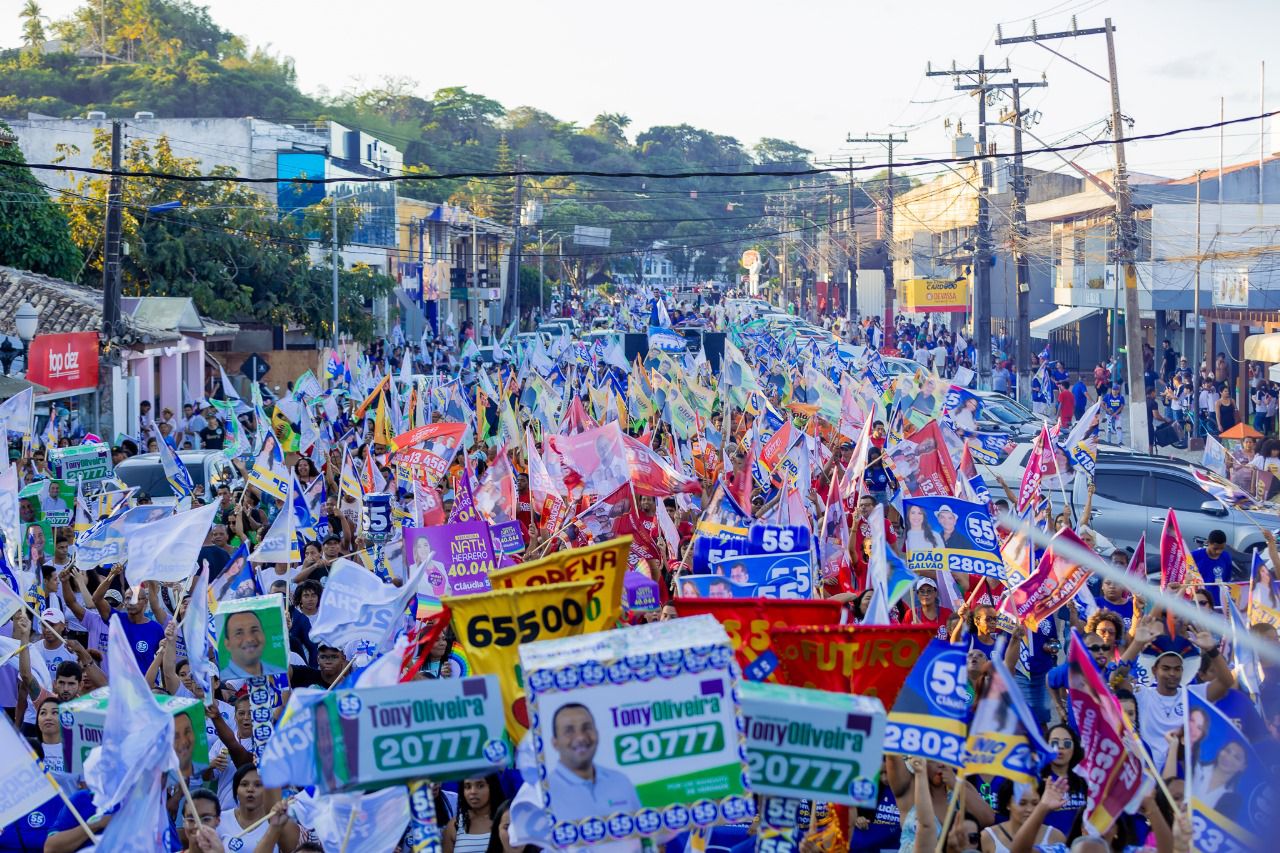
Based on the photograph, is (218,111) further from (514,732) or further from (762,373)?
(514,732)

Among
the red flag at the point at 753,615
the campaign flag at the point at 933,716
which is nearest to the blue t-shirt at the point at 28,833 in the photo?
the red flag at the point at 753,615

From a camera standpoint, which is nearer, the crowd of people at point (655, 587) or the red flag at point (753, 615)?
the crowd of people at point (655, 587)

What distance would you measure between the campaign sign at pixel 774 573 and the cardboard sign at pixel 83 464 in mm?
7475

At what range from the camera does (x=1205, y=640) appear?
8227 mm

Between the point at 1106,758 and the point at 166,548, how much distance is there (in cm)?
662

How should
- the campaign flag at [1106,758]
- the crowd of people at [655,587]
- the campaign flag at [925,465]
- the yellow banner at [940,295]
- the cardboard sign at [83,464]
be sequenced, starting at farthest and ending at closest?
1. the yellow banner at [940,295]
2. the cardboard sign at [83,464]
3. the campaign flag at [925,465]
4. the crowd of people at [655,587]
5. the campaign flag at [1106,758]

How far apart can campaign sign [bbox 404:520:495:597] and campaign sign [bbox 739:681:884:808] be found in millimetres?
5232

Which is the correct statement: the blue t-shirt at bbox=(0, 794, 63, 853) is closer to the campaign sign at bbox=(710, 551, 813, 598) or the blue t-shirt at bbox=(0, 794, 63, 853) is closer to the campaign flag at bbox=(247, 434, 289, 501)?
the campaign sign at bbox=(710, 551, 813, 598)

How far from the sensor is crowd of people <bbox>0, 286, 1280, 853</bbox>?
6551mm

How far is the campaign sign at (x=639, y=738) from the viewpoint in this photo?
5250 mm

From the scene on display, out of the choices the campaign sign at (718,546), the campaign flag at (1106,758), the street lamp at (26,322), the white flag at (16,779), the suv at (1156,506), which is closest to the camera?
the campaign flag at (1106,758)

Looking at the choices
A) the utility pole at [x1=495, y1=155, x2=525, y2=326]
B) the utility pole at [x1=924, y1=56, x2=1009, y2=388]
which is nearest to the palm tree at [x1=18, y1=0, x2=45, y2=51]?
the utility pole at [x1=495, y1=155, x2=525, y2=326]

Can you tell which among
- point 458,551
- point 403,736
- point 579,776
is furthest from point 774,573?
point 579,776

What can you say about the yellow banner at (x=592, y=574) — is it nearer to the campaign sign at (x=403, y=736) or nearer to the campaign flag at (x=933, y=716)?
the campaign sign at (x=403, y=736)
